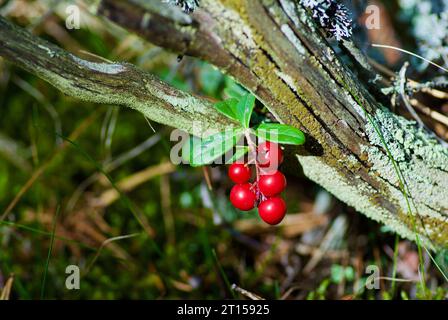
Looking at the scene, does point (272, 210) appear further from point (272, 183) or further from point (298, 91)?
point (298, 91)

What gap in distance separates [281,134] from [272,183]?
0.65 feet

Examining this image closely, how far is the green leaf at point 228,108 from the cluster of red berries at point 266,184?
161mm

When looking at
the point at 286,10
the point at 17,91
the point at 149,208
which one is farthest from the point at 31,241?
the point at 286,10

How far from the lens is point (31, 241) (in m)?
2.88

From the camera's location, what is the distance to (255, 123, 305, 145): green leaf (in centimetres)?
154

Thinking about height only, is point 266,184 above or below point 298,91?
below

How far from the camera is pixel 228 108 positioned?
1.70 metres

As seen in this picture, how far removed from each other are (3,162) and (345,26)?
2.78 m

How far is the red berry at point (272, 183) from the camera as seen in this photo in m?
Result: 1.65

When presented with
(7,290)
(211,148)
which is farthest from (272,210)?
(7,290)

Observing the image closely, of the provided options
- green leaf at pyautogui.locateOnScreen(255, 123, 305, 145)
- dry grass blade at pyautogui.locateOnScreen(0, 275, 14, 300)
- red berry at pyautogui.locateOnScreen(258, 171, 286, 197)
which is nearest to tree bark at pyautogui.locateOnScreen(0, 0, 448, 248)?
green leaf at pyautogui.locateOnScreen(255, 123, 305, 145)

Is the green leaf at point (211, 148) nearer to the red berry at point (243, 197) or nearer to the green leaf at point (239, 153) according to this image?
the green leaf at point (239, 153)
